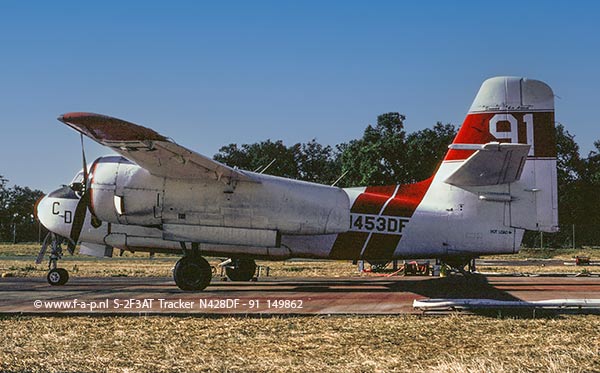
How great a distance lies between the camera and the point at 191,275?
642 inches

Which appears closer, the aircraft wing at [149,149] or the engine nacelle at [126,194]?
the aircraft wing at [149,149]

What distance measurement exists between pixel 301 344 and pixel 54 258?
12646mm

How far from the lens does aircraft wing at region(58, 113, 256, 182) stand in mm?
13359

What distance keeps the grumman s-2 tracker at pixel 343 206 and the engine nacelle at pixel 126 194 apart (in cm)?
3

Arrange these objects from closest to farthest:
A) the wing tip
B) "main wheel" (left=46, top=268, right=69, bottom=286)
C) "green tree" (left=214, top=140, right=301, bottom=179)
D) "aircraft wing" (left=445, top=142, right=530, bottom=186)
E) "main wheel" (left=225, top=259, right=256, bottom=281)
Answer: the wing tip → "aircraft wing" (left=445, top=142, right=530, bottom=186) → "main wheel" (left=46, top=268, right=69, bottom=286) → "main wheel" (left=225, top=259, right=256, bottom=281) → "green tree" (left=214, top=140, right=301, bottom=179)

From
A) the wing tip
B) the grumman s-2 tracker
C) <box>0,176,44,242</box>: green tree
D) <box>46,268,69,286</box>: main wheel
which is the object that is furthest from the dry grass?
<box>0,176,44,242</box>: green tree

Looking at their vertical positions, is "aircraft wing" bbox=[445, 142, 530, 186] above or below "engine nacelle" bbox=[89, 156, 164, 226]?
above

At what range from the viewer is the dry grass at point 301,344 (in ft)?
22.5

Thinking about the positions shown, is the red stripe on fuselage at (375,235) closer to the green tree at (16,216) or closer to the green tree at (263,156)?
the green tree at (16,216)

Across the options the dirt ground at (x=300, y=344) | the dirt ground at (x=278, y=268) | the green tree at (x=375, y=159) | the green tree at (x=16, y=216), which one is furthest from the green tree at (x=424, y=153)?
the dirt ground at (x=300, y=344)

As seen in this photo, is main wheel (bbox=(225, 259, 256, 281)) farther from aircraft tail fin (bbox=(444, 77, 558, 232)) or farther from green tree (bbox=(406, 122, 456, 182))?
green tree (bbox=(406, 122, 456, 182))

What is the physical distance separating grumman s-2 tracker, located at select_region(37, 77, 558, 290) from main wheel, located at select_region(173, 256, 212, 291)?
1.0 inches

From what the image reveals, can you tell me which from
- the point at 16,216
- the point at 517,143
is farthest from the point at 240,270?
the point at 16,216

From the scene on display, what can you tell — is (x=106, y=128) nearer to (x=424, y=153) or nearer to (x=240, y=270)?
(x=240, y=270)
